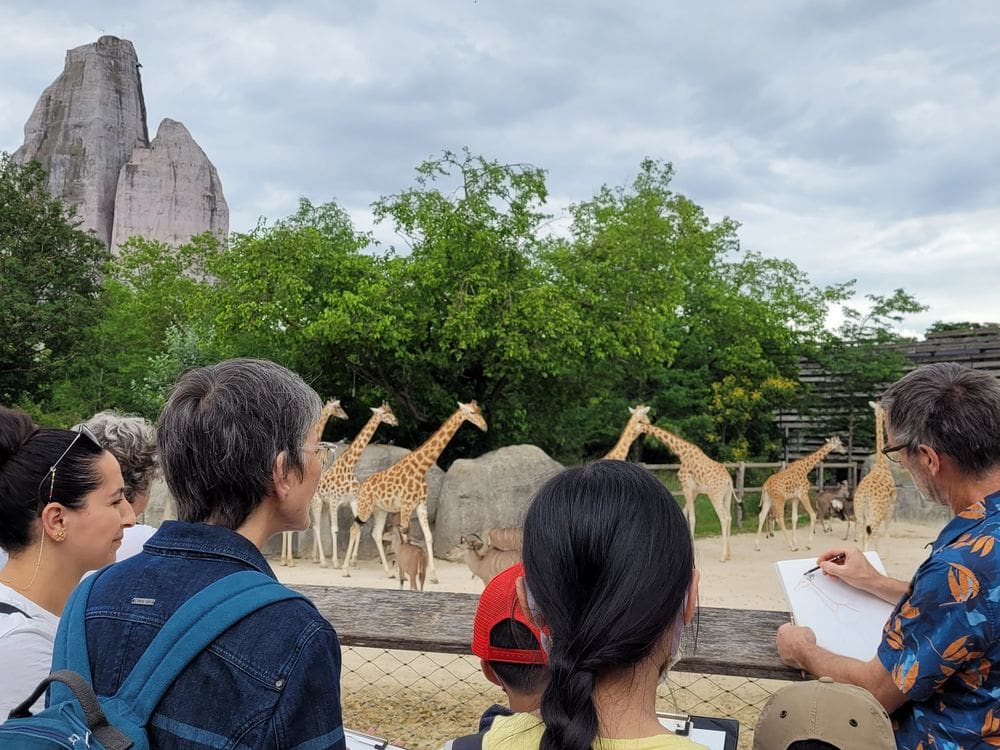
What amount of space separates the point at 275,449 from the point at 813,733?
3.36 ft

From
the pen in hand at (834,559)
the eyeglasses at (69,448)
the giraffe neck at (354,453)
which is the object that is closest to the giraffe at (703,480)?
the giraffe neck at (354,453)

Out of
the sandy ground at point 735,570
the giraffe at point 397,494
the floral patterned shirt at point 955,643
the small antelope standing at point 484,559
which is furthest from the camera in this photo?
the giraffe at point 397,494

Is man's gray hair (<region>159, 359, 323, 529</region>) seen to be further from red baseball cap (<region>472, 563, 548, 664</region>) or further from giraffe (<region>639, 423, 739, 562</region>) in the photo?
giraffe (<region>639, 423, 739, 562</region>)

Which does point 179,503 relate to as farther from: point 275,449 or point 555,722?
point 555,722

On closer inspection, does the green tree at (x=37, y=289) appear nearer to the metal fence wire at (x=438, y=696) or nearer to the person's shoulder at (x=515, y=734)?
the metal fence wire at (x=438, y=696)

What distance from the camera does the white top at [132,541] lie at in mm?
2477

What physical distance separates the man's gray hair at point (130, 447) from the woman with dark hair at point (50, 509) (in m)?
0.56

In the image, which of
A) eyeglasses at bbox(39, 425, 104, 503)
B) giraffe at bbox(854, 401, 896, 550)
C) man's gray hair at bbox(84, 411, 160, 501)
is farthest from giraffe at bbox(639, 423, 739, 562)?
eyeglasses at bbox(39, 425, 104, 503)

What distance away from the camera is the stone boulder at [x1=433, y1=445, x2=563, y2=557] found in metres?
10.5

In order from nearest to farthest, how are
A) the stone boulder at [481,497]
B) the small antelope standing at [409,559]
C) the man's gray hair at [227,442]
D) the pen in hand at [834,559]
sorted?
the man's gray hair at [227,442], the pen in hand at [834,559], the small antelope standing at [409,559], the stone boulder at [481,497]

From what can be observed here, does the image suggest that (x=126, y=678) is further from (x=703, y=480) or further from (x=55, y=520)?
(x=703, y=480)

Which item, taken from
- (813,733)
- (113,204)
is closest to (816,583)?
(813,733)

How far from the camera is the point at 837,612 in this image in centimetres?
219

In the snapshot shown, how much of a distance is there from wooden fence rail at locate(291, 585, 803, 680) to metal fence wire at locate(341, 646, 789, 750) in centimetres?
147
